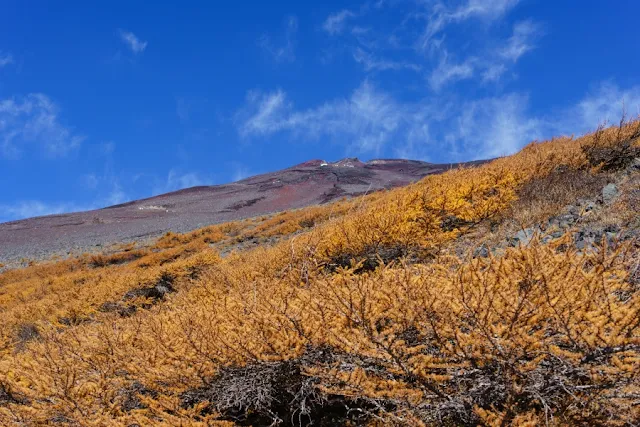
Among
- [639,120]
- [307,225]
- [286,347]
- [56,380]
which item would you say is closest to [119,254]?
[307,225]

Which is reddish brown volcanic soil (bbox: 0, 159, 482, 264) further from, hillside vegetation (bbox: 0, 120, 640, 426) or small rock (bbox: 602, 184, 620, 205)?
small rock (bbox: 602, 184, 620, 205)

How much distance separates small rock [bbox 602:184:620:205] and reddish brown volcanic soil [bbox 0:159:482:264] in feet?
63.9

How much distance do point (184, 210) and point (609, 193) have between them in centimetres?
3066

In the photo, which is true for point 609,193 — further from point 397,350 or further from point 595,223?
point 397,350

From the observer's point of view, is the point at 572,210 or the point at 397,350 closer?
the point at 397,350

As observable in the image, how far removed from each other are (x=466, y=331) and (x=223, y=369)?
178 cm

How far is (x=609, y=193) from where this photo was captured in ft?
19.6

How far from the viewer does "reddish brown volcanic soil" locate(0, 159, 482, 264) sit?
76.9ft

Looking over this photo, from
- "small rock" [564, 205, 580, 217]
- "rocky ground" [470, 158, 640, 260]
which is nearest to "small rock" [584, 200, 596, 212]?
"rocky ground" [470, 158, 640, 260]

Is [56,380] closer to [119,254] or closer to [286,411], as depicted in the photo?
[286,411]

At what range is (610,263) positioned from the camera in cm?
259

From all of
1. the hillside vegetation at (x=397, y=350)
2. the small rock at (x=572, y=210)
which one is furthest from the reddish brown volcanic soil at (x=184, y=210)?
the small rock at (x=572, y=210)

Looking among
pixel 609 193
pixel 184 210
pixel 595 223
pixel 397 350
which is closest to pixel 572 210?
pixel 609 193

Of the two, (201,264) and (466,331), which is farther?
(201,264)
